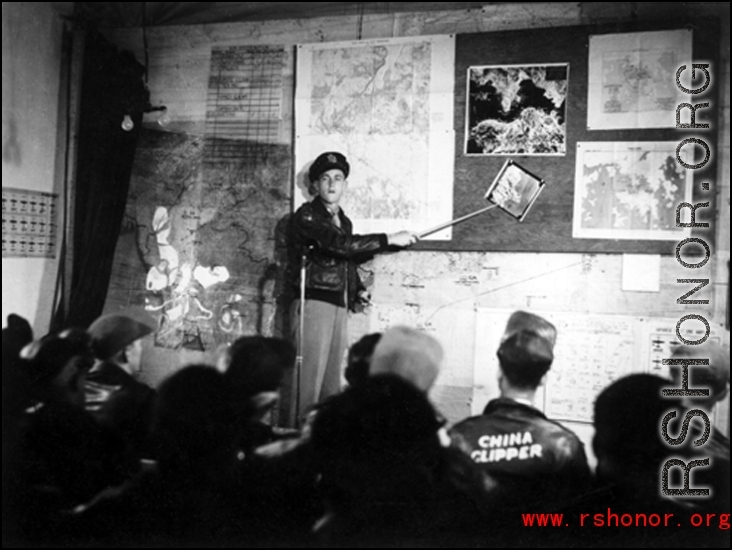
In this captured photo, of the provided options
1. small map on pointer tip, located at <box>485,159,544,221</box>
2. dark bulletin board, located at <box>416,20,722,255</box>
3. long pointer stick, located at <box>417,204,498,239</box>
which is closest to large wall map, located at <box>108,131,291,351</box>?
long pointer stick, located at <box>417,204,498,239</box>

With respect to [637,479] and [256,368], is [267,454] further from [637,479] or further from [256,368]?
[637,479]

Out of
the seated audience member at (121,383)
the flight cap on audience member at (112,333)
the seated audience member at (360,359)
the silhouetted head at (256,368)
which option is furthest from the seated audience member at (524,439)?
the flight cap on audience member at (112,333)

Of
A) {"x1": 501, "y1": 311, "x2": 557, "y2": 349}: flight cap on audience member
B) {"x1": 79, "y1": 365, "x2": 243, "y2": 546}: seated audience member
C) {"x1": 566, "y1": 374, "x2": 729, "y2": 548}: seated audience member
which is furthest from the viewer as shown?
{"x1": 79, "y1": 365, "x2": 243, "y2": 546}: seated audience member

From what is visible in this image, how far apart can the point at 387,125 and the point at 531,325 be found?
3.46 ft

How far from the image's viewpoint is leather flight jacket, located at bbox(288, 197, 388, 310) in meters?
2.61

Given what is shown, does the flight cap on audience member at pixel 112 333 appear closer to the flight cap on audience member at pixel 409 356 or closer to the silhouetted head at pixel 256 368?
the silhouetted head at pixel 256 368

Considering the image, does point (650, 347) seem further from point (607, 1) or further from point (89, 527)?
point (89, 527)

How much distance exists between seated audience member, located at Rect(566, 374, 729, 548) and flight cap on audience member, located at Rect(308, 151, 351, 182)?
1434mm

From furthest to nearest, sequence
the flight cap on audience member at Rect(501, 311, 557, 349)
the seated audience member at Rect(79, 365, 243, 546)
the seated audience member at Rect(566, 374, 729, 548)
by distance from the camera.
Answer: the seated audience member at Rect(79, 365, 243, 546), the flight cap on audience member at Rect(501, 311, 557, 349), the seated audience member at Rect(566, 374, 729, 548)

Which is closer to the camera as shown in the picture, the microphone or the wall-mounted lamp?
the microphone

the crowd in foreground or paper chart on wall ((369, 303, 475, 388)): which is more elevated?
paper chart on wall ((369, 303, 475, 388))

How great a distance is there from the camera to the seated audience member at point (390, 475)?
241 cm

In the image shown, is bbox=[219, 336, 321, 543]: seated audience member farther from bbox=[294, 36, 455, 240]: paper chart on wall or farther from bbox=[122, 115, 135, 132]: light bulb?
bbox=[122, 115, 135, 132]: light bulb

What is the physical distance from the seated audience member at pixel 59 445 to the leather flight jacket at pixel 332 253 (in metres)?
1.15
